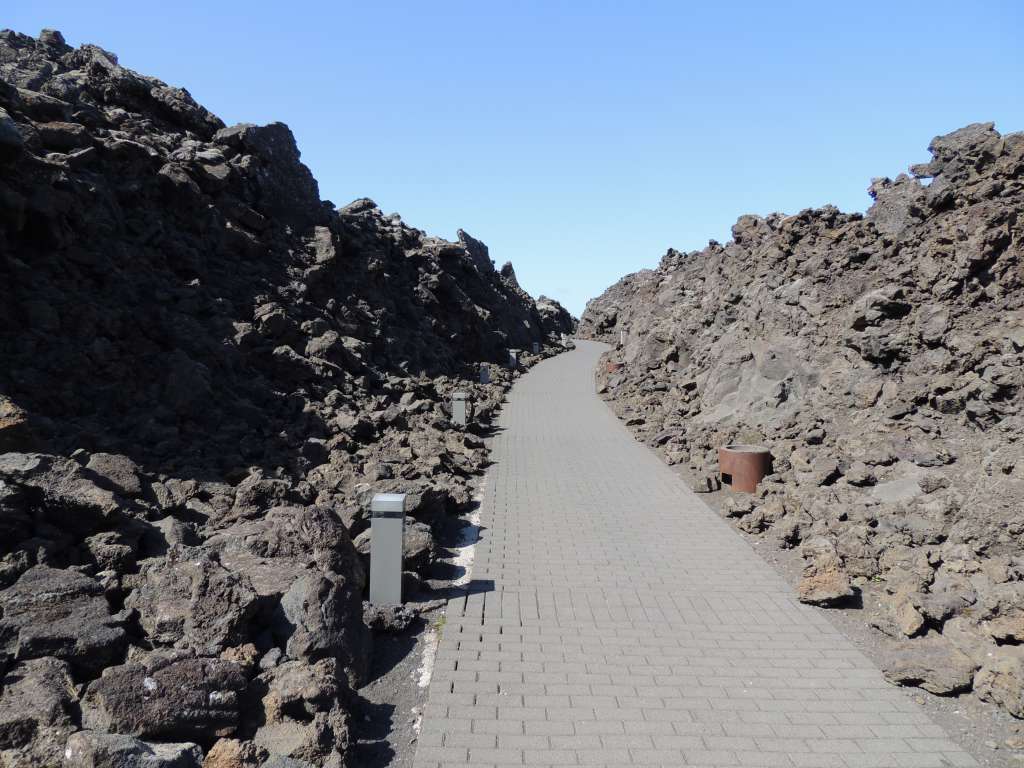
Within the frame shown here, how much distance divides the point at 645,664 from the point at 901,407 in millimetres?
6408

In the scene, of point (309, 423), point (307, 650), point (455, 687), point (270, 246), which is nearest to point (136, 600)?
point (307, 650)

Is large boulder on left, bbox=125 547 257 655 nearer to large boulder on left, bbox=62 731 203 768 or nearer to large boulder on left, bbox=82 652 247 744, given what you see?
large boulder on left, bbox=82 652 247 744

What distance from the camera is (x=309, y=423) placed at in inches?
480

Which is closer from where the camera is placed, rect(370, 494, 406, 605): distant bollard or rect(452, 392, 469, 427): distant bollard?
rect(370, 494, 406, 605): distant bollard

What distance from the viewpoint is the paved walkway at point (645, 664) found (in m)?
4.82

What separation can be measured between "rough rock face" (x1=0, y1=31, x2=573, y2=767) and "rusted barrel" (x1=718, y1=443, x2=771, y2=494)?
4.29 m

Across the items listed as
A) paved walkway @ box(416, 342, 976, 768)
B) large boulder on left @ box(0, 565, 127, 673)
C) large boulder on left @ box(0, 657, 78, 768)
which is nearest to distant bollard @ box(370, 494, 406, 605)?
paved walkway @ box(416, 342, 976, 768)

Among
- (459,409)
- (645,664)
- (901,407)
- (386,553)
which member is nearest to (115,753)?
(386,553)

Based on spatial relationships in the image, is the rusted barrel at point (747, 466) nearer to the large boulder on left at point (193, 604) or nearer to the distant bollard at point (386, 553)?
the distant bollard at point (386, 553)

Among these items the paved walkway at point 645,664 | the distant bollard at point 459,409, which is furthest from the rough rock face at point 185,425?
the paved walkway at point 645,664

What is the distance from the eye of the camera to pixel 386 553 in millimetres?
6812

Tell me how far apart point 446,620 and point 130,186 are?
11.9 meters

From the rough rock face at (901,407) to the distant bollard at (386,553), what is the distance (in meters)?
4.29

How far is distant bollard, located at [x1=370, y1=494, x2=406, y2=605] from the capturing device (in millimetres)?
6785
